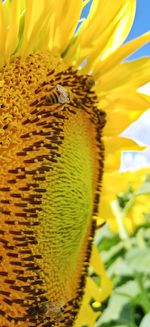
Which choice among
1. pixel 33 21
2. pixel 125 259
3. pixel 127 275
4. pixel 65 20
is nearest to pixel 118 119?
pixel 65 20

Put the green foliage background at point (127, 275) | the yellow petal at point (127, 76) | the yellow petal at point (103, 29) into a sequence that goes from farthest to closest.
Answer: the green foliage background at point (127, 275) → the yellow petal at point (127, 76) → the yellow petal at point (103, 29)

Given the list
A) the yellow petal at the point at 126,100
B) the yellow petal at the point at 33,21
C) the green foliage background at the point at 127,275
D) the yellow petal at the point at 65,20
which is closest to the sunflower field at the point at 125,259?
the green foliage background at the point at 127,275

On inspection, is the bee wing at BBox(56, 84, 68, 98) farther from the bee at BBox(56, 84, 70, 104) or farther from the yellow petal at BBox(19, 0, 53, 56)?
the yellow petal at BBox(19, 0, 53, 56)

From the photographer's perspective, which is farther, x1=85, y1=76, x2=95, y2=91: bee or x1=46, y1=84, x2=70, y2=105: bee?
x1=85, y1=76, x2=95, y2=91: bee

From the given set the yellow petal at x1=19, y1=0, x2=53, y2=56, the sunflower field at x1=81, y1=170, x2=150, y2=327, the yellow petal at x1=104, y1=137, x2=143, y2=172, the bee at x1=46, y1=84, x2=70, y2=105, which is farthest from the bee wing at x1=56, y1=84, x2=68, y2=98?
the sunflower field at x1=81, y1=170, x2=150, y2=327

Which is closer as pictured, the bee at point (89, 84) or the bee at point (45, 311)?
the bee at point (45, 311)

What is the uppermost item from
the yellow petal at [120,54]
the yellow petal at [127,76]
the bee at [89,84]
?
the yellow petal at [120,54]

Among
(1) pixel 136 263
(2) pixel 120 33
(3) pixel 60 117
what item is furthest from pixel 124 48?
(1) pixel 136 263

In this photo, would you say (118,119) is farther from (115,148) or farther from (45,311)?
(45,311)

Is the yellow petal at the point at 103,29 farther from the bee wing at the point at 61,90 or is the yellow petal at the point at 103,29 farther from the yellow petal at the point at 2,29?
the yellow petal at the point at 2,29
